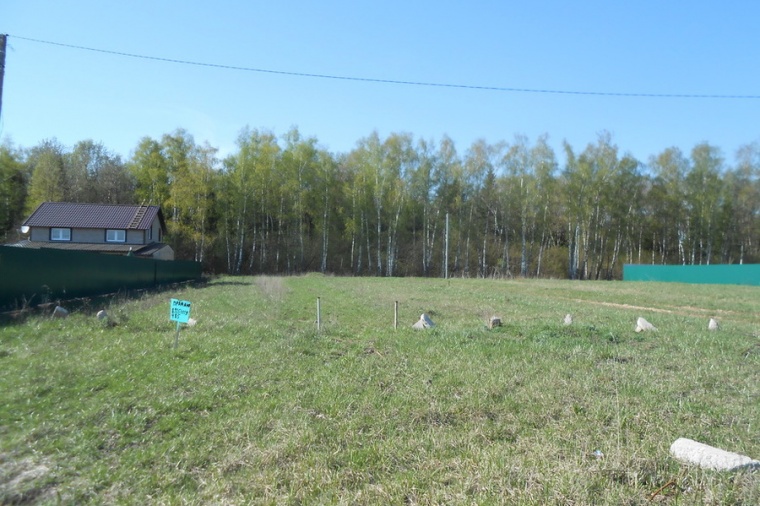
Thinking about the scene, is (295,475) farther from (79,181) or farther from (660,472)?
(79,181)

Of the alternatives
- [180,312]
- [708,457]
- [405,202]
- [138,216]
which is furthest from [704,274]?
[708,457]

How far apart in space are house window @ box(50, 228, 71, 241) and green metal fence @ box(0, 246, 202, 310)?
65.3 ft

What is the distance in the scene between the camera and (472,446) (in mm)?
4648

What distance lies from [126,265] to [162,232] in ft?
90.6

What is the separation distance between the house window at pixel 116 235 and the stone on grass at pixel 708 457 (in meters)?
47.3

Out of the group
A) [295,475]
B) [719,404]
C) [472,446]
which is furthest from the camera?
[719,404]

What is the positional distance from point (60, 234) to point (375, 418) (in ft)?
155

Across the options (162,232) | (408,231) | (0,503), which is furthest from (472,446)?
(408,231)

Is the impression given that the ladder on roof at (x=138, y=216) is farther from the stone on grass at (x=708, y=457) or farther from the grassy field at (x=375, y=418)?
the stone on grass at (x=708, y=457)

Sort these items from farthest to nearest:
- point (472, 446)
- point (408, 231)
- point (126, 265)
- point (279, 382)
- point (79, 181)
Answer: point (408, 231)
point (79, 181)
point (126, 265)
point (279, 382)
point (472, 446)

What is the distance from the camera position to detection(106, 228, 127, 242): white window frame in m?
45.5

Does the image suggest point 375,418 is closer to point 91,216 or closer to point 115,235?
point 115,235

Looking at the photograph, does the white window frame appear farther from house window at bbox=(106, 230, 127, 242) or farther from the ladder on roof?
the ladder on roof

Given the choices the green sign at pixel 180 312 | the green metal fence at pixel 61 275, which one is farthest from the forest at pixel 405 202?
the green sign at pixel 180 312
